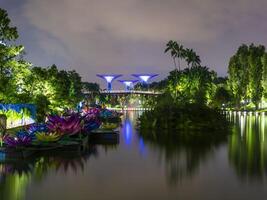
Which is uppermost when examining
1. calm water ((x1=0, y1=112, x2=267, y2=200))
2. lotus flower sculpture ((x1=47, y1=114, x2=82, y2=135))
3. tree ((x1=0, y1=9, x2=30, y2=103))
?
tree ((x1=0, y1=9, x2=30, y2=103))

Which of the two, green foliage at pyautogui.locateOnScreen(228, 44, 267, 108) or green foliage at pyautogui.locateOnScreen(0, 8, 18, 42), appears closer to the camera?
green foliage at pyautogui.locateOnScreen(0, 8, 18, 42)

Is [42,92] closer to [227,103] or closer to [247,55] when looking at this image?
[247,55]

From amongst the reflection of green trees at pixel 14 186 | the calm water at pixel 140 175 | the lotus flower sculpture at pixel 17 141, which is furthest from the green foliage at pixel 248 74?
the reflection of green trees at pixel 14 186

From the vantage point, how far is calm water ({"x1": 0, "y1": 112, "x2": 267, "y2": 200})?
15430 mm

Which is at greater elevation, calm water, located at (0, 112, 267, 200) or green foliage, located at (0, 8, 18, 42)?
green foliage, located at (0, 8, 18, 42)

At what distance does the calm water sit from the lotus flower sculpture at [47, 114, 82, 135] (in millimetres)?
1541

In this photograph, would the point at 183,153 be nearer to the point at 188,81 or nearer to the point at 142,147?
the point at 142,147

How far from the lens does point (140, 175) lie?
19.2 meters

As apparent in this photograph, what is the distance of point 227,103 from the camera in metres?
129

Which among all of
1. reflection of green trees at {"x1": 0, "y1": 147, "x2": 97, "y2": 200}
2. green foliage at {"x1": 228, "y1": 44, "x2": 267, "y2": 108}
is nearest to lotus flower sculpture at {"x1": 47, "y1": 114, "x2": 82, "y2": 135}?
reflection of green trees at {"x1": 0, "y1": 147, "x2": 97, "y2": 200}

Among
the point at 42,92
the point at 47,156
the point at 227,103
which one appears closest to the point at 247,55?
the point at 227,103

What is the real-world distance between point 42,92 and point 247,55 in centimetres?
6681

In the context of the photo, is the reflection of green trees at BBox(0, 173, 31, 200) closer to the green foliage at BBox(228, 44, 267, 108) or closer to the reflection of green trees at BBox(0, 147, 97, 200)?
the reflection of green trees at BBox(0, 147, 97, 200)

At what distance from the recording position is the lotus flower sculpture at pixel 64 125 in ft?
86.2
